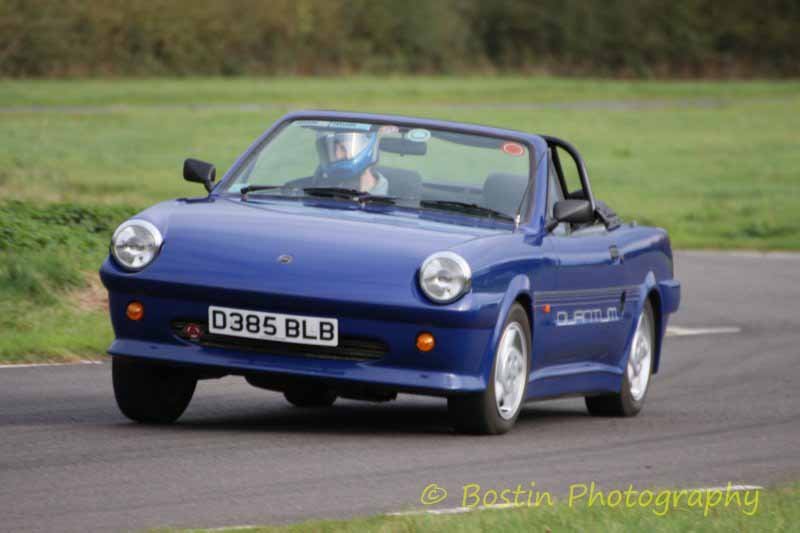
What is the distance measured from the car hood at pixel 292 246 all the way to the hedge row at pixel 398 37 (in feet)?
146

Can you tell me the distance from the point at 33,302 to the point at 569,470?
6.18 metres

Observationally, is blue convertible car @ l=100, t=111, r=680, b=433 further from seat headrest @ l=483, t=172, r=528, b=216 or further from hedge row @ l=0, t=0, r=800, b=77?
hedge row @ l=0, t=0, r=800, b=77

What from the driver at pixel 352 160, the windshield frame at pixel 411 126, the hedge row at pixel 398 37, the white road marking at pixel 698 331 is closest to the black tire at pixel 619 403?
the windshield frame at pixel 411 126

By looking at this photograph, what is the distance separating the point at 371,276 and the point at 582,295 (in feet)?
5.90

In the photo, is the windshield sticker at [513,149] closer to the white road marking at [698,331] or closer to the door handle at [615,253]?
the door handle at [615,253]

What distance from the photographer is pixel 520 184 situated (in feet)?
31.3

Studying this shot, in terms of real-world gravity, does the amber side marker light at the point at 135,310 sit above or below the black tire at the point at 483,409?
above

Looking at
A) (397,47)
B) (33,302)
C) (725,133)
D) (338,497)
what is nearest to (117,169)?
(33,302)

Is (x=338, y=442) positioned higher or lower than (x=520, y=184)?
lower

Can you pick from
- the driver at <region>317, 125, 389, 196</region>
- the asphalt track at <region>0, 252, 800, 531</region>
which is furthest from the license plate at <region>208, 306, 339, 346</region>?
the driver at <region>317, 125, 389, 196</region>

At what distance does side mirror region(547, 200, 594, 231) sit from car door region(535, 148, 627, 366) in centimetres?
10

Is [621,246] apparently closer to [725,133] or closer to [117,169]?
[117,169]

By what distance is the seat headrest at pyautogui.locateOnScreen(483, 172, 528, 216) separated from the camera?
369 inches

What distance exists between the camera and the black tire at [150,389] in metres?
8.64
